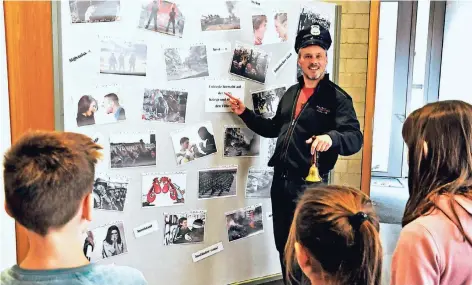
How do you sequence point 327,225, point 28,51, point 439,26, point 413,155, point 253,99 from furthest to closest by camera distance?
point 439,26, point 253,99, point 28,51, point 413,155, point 327,225

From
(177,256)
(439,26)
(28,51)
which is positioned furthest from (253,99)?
(439,26)

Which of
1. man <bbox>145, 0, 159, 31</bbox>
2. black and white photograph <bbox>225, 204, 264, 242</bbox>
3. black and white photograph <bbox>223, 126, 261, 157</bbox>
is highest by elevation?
man <bbox>145, 0, 159, 31</bbox>

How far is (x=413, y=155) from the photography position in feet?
Answer: 4.36

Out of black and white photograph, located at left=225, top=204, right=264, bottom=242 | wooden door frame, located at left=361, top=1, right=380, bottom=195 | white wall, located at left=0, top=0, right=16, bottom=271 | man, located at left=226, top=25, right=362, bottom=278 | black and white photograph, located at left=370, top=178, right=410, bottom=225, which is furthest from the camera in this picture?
black and white photograph, located at left=370, top=178, right=410, bottom=225

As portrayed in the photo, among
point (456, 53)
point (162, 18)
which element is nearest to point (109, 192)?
point (162, 18)

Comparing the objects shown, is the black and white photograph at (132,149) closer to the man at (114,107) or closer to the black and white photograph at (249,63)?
the man at (114,107)

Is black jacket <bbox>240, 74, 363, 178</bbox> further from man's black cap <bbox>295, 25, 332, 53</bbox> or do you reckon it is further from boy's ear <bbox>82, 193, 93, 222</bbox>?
boy's ear <bbox>82, 193, 93, 222</bbox>

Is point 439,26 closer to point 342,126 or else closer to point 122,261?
point 342,126

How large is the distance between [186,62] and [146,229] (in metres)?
0.79

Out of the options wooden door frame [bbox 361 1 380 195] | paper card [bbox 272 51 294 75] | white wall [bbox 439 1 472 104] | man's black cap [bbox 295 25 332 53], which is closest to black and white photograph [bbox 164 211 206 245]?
paper card [bbox 272 51 294 75]

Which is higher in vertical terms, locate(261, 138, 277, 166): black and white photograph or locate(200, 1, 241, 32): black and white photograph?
locate(200, 1, 241, 32): black and white photograph

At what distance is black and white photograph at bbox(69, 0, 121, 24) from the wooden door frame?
5.56 feet

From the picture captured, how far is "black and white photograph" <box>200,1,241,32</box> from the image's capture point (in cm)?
224

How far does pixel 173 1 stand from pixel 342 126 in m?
0.96
